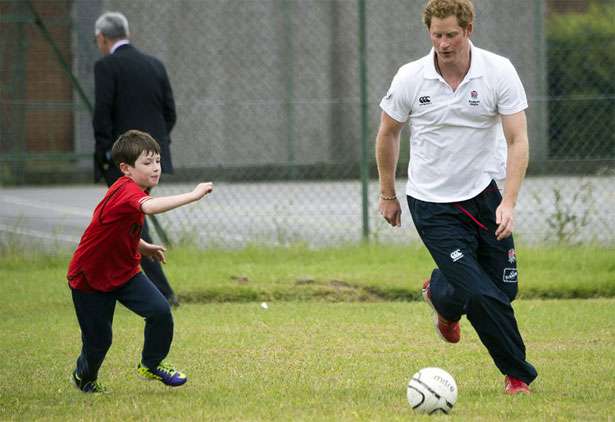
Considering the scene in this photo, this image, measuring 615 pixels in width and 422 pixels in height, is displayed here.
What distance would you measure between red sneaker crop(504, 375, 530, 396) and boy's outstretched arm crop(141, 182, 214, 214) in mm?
1753

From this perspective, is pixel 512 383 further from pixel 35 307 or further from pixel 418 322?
pixel 35 307

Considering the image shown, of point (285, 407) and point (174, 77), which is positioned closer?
point (285, 407)

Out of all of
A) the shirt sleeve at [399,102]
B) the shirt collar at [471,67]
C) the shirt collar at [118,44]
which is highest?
the shirt collar at [471,67]

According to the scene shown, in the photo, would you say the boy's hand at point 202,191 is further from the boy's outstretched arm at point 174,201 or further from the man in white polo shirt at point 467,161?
the man in white polo shirt at point 467,161

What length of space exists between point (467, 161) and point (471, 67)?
46cm

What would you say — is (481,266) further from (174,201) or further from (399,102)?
(174,201)

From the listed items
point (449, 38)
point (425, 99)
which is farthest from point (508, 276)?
point (449, 38)

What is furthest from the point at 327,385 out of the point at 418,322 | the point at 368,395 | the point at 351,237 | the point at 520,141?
the point at 351,237

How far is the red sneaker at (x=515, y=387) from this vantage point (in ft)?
18.1

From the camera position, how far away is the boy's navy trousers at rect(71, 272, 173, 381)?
5.70 meters

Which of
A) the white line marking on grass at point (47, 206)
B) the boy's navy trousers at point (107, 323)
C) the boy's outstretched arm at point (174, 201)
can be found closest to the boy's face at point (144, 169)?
the boy's outstretched arm at point (174, 201)

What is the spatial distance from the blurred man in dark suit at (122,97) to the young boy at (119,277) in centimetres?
271

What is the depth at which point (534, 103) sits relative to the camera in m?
13.8

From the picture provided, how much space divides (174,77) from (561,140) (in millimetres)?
6333
